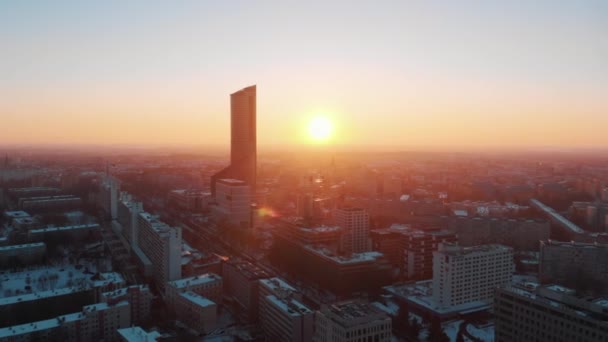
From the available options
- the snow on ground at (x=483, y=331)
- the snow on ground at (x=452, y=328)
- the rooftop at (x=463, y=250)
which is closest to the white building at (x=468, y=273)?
the rooftop at (x=463, y=250)

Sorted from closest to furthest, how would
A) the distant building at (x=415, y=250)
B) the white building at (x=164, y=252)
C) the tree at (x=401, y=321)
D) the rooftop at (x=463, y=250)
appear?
the tree at (x=401, y=321) < the rooftop at (x=463, y=250) < the white building at (x=164, y=252) < the distant building at (x=415, y=250)

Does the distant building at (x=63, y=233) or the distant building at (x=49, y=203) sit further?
the distant building at (x=49, y=203)

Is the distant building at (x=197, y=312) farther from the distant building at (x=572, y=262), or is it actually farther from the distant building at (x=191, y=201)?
the distant building at (x=191, y=201)

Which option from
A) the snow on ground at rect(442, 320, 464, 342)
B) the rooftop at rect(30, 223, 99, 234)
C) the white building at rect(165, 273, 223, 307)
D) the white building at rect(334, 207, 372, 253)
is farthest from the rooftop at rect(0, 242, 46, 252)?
the snow on ground at rect(442, 320, 464, 342)

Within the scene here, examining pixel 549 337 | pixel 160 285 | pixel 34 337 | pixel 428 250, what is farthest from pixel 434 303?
pixel 34 337

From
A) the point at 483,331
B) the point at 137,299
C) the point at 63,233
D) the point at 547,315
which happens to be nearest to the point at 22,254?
the point at 63,233

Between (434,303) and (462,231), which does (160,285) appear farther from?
(462,231)

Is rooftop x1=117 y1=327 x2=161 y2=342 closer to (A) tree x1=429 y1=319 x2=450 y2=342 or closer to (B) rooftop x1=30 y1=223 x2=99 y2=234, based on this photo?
(A) tree x1=429 y1=319 x2=450 y2=342
